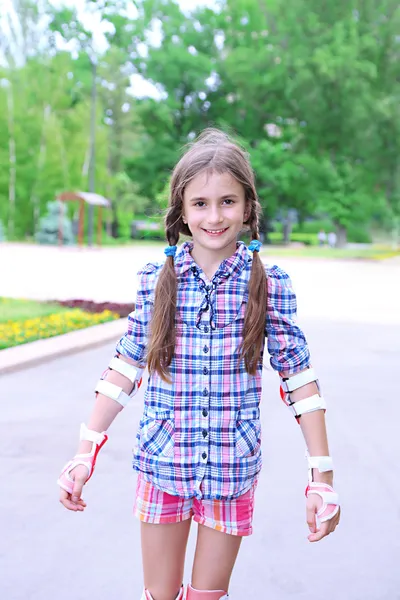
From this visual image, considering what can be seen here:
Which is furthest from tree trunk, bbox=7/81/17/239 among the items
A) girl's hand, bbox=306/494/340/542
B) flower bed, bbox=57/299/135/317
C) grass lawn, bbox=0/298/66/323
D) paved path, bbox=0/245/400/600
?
girl's hand, bbox=306/494/340/542

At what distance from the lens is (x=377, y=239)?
77688 millimetres

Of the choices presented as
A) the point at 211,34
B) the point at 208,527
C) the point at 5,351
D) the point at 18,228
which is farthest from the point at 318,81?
the point at 208,527

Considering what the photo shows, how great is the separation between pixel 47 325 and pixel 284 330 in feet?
28.1

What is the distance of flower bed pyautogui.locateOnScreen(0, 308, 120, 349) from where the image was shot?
32.0 ft

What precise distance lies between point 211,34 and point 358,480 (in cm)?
4821

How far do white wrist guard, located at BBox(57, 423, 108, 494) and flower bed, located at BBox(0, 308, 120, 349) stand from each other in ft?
23.2

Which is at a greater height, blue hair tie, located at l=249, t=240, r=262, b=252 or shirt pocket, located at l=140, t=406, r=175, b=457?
blue hair tie, located at l=249, t=240, r=262, b=252

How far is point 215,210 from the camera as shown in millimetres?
2375

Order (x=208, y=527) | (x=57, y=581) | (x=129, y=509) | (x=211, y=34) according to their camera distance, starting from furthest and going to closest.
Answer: (x=211, y=34)
(x=129, y=509)
(x=57, y=581)
(x=208, y=527)

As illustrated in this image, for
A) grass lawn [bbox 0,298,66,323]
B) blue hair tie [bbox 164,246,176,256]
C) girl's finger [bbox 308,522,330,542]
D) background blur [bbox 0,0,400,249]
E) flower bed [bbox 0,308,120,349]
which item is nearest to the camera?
girl's finger [bbox 308,522,330,542]

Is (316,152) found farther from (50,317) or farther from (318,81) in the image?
(50,317)

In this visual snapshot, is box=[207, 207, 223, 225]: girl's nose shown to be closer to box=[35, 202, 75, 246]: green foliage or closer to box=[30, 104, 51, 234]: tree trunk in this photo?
box=[35, 202, 75, 246]: green foliage

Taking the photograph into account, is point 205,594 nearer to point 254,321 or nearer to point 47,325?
point 254,321

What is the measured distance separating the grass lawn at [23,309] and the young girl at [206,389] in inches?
355
